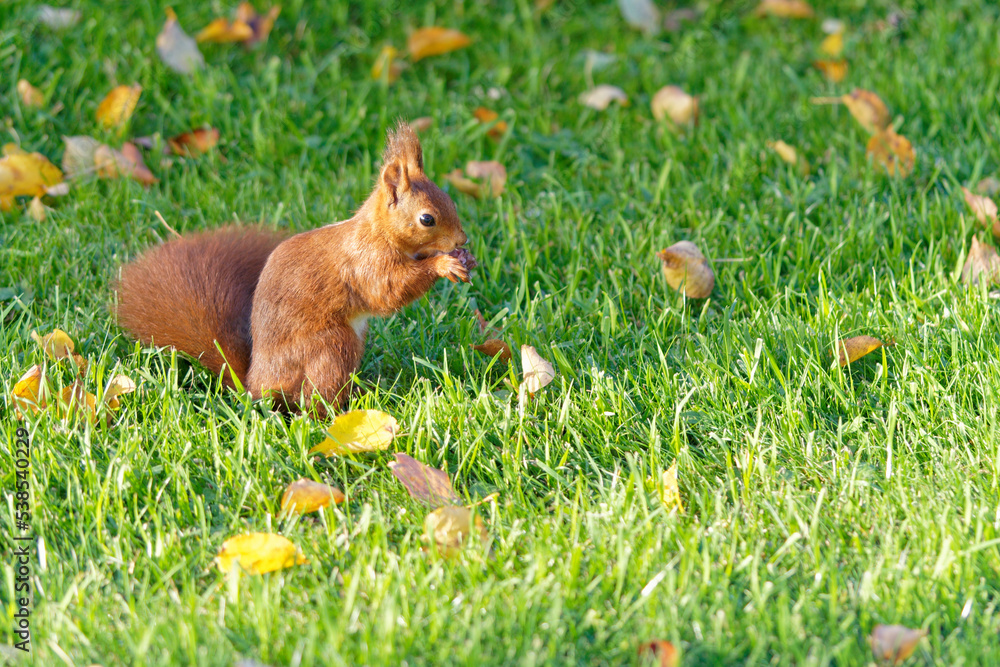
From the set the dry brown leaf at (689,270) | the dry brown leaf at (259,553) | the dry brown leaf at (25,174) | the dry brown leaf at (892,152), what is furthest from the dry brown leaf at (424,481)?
the dry brown leaf at (892,152)

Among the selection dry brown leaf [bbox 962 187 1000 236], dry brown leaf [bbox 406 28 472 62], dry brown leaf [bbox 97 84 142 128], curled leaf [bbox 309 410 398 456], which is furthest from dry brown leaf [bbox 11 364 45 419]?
dry brown leaf [bbox 962 187 1000 236]

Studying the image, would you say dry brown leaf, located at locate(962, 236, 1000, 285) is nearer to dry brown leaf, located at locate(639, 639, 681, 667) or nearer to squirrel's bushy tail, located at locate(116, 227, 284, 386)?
dry brown leaf, located at locate(639, 639, 681, 667)

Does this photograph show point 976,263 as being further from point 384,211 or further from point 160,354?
point 160,354

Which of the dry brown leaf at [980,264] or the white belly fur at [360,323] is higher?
the white belly fur at [360,323]

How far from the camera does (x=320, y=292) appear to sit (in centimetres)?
200

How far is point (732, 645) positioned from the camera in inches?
59.6

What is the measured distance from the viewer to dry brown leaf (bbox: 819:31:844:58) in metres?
3.81

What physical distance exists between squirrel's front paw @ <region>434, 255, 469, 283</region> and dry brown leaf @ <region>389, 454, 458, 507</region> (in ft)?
1.27

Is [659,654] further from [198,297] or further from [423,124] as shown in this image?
[423,124]

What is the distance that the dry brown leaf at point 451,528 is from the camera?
172 centimetres

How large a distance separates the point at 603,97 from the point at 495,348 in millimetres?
1535

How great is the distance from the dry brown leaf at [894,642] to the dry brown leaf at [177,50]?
2.93 m

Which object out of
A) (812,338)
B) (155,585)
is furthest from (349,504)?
(812,338)

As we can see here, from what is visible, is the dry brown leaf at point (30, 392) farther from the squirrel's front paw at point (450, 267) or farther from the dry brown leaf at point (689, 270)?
the dry brown leaf at point (689, 270)
